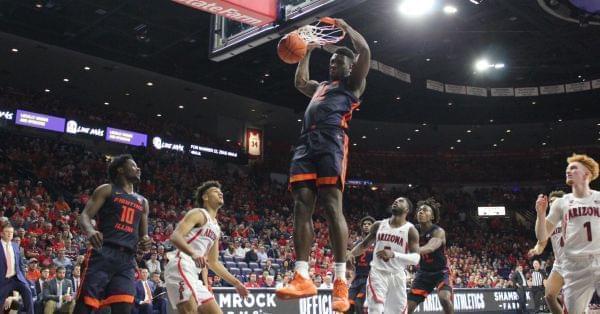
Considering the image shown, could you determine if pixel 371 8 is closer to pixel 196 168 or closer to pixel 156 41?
pixel 156 41

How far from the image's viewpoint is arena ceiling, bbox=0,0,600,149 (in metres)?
19.7

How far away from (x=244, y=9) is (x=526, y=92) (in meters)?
23.9

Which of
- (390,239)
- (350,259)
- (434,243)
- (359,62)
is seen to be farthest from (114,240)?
(350,259)

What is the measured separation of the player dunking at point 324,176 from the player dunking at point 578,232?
7.90 feet

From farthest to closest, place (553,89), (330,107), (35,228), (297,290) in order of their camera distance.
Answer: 1. (553,89)
2. (35,228)
3. (330,107)
4. (297,290)

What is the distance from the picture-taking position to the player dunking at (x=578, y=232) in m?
5.46

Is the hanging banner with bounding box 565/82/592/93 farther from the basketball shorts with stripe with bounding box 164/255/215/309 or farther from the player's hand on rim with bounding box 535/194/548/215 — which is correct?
the basketball shorts with stripe with bounding box 164/255/215/309

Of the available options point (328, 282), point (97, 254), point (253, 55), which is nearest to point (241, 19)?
point (97, 254)

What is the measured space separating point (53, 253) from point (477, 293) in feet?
35.5

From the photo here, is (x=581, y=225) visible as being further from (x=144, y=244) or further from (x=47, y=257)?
(x=47, y=257)

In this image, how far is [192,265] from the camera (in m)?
6.36

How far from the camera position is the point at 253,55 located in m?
22.2

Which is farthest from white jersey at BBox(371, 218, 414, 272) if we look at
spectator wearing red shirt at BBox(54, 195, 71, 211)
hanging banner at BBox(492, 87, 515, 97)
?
hanging banner at BBox(492, 87, 515, 97)

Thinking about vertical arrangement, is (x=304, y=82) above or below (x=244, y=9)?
below
